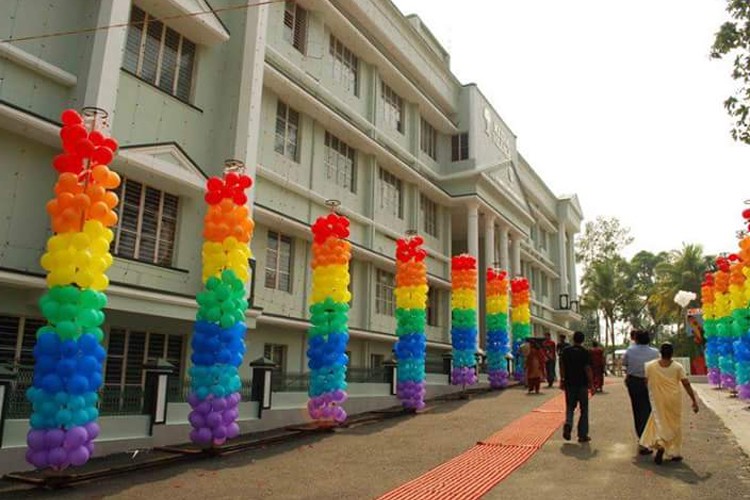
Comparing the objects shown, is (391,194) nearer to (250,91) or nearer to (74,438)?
(250,91)

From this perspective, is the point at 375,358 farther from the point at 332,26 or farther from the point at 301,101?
the point at 332,26

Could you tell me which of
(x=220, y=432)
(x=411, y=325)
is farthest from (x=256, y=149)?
(x=220, y=432)

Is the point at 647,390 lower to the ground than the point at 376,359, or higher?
lower

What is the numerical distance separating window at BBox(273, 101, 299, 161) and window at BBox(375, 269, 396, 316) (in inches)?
245

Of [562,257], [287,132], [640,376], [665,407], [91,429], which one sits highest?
[562,257]

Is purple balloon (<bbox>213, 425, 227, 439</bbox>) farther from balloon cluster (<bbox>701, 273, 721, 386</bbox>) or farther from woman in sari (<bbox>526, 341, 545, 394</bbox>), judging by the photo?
balloon cluster (<bbox>701, 273, 721, 386</bbox>)

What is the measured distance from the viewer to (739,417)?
12.3m

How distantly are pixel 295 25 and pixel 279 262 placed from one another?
7.55 metres

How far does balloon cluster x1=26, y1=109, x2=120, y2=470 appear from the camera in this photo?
6996 millimetres

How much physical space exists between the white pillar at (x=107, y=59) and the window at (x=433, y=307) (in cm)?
1708

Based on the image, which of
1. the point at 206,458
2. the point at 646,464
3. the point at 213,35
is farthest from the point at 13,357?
the point at 646,464

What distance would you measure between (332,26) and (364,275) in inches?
336

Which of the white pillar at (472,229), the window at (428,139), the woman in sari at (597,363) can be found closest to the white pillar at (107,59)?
the woman in sari at (597,363)

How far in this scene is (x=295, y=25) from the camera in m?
18.1
